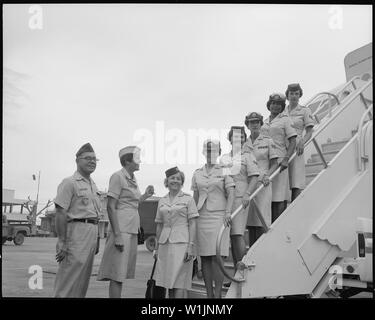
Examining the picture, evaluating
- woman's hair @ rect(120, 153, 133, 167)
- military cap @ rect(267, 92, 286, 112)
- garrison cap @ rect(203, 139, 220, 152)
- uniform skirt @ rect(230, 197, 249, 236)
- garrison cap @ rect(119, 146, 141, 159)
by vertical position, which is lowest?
uniform skirt @ rect(230, 197, 249, 236)

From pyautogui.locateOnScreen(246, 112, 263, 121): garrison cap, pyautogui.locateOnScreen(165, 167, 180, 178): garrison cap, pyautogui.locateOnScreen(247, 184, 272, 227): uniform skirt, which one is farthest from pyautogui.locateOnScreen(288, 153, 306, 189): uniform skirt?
pyautogui.locateOnScreen(165, 167, 180, 178): garrison cap

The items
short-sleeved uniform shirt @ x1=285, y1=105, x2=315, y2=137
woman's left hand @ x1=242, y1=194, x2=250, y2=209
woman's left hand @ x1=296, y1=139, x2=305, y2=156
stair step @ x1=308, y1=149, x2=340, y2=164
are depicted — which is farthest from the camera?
stair step @ x1=308, y1=149, x2=340, y2=164

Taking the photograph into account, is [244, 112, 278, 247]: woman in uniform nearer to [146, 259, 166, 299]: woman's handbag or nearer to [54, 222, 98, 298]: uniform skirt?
[146, 259, 166, 299]: woman's handbag

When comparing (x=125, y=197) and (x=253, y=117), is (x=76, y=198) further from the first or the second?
(x=253, y=117)

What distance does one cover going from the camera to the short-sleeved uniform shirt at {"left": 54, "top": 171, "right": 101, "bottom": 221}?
3523mm

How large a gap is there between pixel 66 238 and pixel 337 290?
2265 millimetres

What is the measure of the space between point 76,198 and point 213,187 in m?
1.10

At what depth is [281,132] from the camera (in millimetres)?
4219

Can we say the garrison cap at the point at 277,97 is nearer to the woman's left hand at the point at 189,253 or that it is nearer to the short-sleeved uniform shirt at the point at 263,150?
the short-sleeved uniform shirt at the point at 263,150

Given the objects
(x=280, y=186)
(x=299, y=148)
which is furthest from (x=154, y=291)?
(x=299, y=148)

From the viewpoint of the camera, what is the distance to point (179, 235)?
3707 mm

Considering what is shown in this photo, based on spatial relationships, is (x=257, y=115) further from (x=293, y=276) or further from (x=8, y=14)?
(x=8, y=14)
